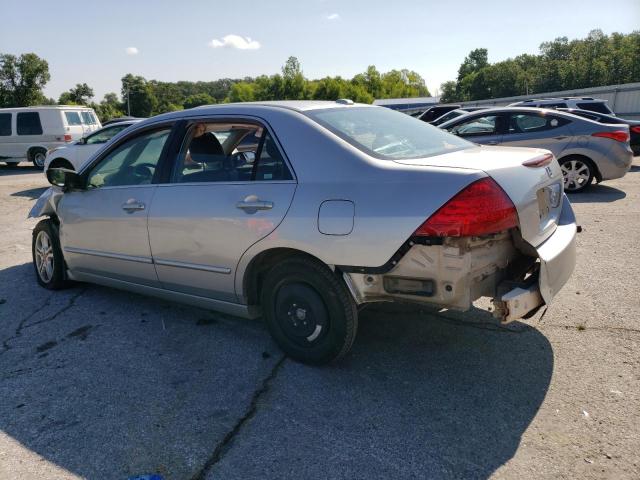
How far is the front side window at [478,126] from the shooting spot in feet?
30.5

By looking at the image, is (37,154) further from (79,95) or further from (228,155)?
(79,95)

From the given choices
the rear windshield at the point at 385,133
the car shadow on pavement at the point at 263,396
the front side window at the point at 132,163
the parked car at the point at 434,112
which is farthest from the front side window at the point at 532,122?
the parked car at the point at 434,112

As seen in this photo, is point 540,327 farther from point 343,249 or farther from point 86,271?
point 86,271

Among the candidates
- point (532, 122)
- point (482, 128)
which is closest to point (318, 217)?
point (482, 128)

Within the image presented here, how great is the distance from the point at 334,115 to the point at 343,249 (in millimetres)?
1083

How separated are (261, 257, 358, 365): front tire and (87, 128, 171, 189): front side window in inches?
57.3

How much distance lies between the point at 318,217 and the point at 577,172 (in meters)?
7.64

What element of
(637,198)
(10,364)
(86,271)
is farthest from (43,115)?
(637,198)

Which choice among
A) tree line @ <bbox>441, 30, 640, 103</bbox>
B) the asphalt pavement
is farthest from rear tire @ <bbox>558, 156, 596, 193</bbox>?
tree line @ <bbox>441, 30, 640, 103</bbox>

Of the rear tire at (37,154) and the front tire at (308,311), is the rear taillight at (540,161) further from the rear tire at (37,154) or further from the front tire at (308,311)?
the rear tire at (37,154)

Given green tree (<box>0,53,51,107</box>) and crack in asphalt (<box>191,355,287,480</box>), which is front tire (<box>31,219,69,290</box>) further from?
green tree (<box>0,53,51,107</box>)

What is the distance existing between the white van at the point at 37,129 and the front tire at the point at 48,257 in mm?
13352

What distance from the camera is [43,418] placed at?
287 cm

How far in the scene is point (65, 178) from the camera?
173 inches
